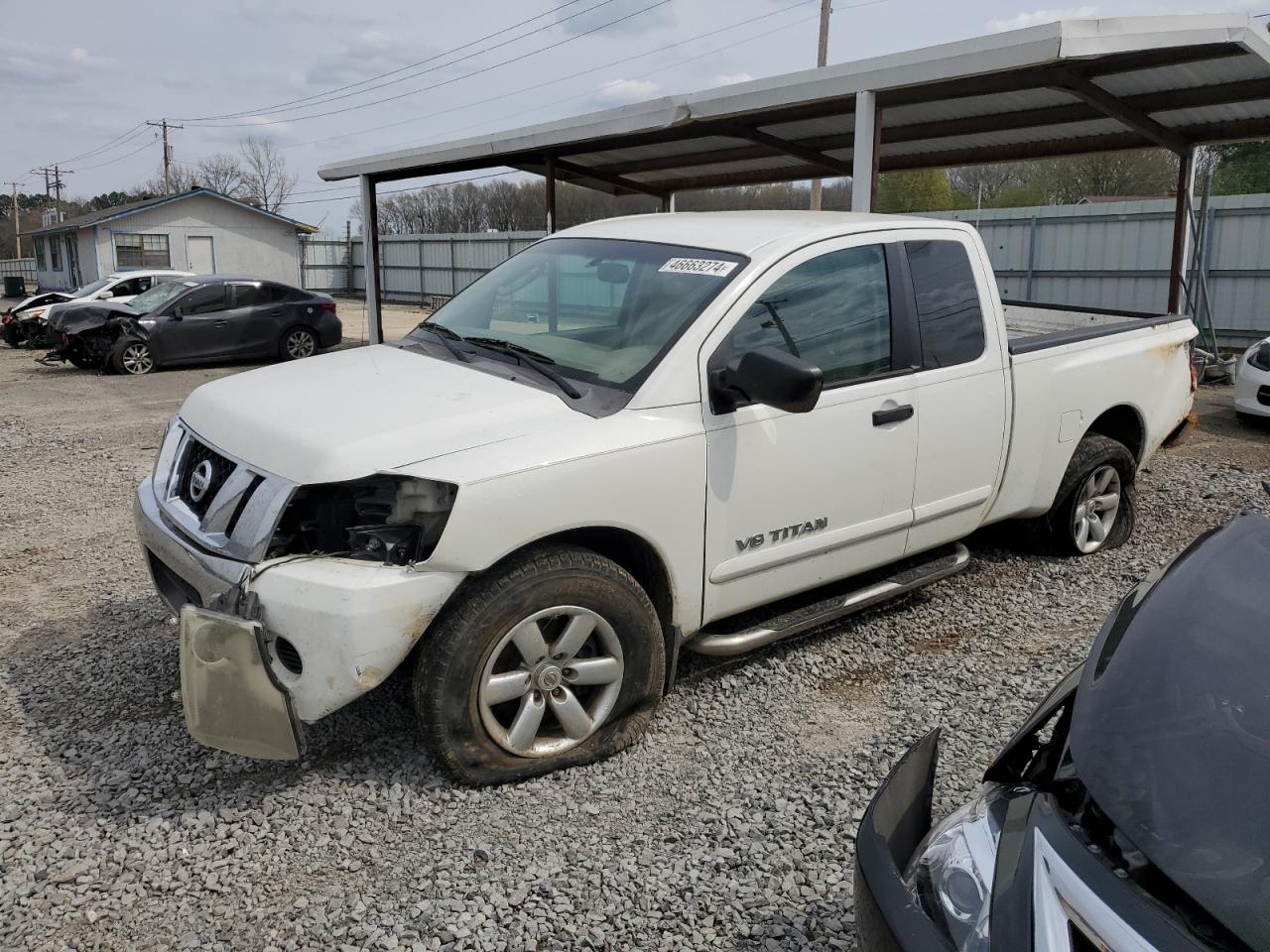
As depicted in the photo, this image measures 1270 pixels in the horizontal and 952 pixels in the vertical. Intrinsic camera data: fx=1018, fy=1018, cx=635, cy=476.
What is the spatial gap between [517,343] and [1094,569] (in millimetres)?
3466

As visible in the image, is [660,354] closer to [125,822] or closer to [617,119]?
[125,822]

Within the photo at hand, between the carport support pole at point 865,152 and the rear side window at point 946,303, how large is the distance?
4.59 metres

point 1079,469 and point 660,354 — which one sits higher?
point 660,354

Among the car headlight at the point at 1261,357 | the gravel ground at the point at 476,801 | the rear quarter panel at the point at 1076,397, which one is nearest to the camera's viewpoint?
the gravel ground at the point at 476,801

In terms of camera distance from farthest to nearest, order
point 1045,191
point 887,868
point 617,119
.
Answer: point 1045,191, point 617,119, point 887,868

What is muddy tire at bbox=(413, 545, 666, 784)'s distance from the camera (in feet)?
10.1

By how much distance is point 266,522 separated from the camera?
10.1 feet

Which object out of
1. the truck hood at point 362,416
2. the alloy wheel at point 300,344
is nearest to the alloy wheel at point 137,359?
the alloy wheel at point 300,344

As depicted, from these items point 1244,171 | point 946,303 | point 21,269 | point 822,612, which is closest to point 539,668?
point 822,612

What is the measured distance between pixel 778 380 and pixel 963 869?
1.83 meters

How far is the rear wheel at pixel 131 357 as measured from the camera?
15.0 metres

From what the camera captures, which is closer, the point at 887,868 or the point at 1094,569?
the point at 887,868

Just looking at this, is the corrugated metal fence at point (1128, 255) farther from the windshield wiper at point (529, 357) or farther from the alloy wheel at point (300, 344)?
the windshield wiper at point (529, 357)

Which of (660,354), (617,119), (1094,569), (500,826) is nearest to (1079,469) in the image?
(1094,569)
